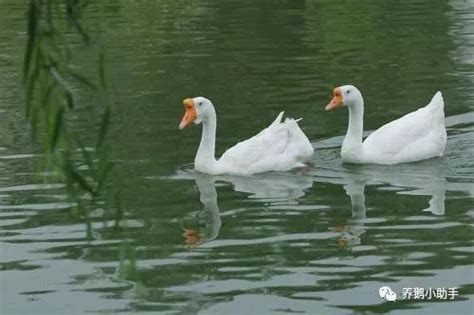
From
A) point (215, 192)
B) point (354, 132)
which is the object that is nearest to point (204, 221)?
point (215, 192)

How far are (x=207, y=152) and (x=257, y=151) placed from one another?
1.80ft

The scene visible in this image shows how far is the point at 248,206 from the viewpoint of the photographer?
44.3 ft

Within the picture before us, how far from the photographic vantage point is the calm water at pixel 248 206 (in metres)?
10.6

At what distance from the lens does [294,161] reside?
15.3m

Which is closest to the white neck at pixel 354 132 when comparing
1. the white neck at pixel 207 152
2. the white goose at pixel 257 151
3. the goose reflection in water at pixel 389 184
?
the goose reflection in water at pixel 389 184

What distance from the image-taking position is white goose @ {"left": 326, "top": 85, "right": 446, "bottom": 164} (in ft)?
50.7

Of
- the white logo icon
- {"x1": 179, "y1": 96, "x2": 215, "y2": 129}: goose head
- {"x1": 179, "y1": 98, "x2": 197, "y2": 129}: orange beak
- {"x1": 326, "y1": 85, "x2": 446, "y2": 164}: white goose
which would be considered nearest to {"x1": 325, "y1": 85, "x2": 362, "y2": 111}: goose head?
{"x1": 326, "y1": 85, "x2": 446, "y2": 164}: white goose

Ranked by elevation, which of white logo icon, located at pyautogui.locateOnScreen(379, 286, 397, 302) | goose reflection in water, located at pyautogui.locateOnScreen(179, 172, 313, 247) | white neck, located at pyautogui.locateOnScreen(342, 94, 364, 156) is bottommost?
goose reflection in water, located at pyautogui.locateOnScreen(179, 172, 313, 247)

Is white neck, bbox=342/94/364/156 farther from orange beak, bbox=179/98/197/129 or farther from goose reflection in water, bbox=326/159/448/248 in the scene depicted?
orange beak, bbox=179/98/197/129

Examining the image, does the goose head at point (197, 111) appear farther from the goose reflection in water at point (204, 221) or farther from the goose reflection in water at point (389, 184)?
the goose reflection in water at point (389, 184)

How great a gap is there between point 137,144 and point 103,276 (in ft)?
17.9

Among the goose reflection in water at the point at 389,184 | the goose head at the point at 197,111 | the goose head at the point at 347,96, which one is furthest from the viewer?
the goose head at the point at 347,96

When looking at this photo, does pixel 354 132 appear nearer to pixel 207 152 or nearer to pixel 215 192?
pixel 207 152

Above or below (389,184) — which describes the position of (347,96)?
above
